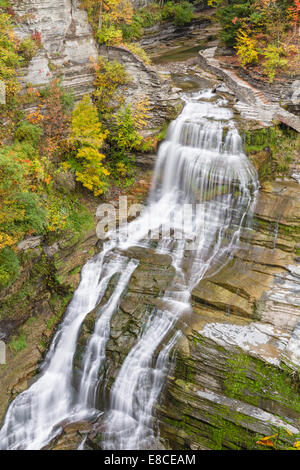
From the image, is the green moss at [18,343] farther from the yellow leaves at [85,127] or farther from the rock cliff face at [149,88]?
the rock cliff face at [149,88]

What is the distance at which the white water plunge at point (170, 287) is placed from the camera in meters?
9.59

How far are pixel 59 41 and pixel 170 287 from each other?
12584 millimetres

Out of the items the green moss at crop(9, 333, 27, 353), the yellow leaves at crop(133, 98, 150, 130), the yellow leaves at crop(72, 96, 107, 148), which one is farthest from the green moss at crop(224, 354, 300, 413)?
the yellow leaves at crop(133, 98, 150, 130)

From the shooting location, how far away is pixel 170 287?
36.6ft

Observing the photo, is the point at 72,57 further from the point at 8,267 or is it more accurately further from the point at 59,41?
the point at 8,267

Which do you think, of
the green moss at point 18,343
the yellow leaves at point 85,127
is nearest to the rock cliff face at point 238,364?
the green moss at point 18,343

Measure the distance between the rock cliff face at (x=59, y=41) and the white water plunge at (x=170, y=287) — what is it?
18.0ft

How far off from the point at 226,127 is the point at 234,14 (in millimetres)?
9527

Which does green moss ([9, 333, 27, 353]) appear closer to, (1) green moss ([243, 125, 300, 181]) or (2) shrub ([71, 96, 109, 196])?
(2) shrub ([71, 96, 109, 196])

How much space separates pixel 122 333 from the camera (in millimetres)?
10461

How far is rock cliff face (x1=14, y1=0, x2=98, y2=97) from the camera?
13758mm

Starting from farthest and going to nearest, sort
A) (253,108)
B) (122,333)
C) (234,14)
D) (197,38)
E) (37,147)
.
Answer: (197,38)
(234,14)
(253,108)
(37,147)
(122,333)
